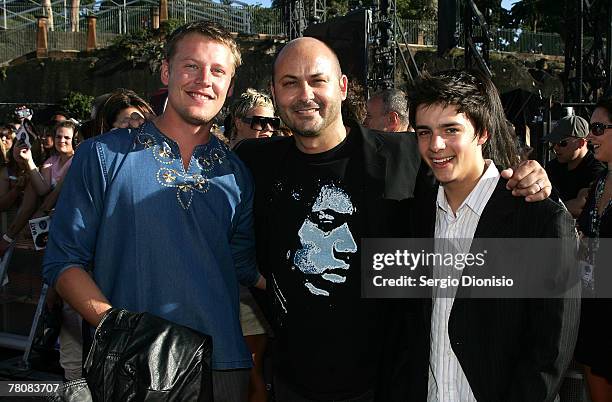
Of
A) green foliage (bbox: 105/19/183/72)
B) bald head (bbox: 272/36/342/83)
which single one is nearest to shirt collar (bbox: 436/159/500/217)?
bald head (bbox: 272/36/342/83)

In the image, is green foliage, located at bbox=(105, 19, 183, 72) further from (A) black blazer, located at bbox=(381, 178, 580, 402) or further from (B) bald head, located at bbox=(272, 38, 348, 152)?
(A) black blazer, located at bbox=(381, 178, 580, 402)

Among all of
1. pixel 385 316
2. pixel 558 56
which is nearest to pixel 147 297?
Answer: pixel 385 316

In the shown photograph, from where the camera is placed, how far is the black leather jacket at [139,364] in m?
1.96

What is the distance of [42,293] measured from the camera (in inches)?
199

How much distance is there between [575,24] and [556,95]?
1551 cm

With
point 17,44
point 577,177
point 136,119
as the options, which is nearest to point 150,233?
point 136,119

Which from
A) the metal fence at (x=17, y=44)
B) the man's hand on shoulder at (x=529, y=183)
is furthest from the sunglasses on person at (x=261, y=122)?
the metal fence at (x=17, y=44)

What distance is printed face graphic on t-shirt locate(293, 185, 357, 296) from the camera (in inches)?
100

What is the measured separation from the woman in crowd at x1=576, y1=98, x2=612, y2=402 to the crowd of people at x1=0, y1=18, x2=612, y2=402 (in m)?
1.26

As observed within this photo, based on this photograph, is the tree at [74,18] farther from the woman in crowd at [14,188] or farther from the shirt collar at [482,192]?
the shirt collar at [482,192]

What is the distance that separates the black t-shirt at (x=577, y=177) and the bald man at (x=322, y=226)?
3.33 metres

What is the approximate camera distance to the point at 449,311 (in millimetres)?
2195

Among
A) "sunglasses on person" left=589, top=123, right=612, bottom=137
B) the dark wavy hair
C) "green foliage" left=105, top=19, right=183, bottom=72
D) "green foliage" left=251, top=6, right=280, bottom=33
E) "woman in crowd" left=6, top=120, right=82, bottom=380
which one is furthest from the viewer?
"green foliage" left=251, top=6, right=280, bottom=33

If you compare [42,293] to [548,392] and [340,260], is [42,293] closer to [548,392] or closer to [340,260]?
[340,260]
